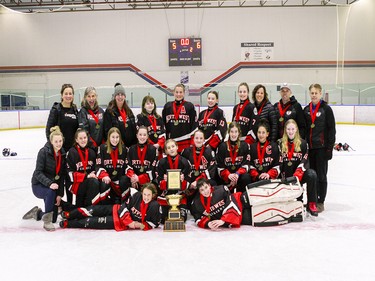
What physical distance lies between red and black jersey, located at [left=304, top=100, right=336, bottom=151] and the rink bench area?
9.38m

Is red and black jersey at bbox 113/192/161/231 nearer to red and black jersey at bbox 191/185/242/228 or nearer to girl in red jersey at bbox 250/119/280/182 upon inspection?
red and black jersey at bbox 191/185/242/228

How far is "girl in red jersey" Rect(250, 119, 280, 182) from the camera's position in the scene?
394cm

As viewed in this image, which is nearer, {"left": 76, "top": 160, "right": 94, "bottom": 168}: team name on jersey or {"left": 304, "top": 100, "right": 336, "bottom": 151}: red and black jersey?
{"left": 76, "top": 160, "right": 94, "bottom": 168}: team name on jersey

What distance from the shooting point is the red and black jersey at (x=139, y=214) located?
3491 millimetres

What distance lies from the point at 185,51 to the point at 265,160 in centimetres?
1505

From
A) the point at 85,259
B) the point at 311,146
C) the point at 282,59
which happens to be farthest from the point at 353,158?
the point at 282,59

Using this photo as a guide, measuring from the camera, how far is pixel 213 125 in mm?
4418

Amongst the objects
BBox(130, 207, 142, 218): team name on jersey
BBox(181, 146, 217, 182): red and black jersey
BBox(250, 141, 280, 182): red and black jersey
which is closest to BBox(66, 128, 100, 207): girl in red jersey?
BBox(130, 207, 142, 218): team name on jersey

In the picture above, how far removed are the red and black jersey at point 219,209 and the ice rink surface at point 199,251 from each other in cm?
9

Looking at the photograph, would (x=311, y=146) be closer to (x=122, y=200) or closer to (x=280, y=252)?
(x=280, y=252)

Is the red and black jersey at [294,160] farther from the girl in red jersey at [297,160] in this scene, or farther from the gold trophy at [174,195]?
the gold trophy at [174,195]

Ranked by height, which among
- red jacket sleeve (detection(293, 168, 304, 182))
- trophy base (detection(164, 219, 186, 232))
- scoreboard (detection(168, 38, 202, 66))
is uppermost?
scoreboard (detection(168, 38, 202, 66))

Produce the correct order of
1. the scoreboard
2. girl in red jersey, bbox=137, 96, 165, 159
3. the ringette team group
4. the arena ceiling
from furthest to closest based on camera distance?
the scoreboard
the arena ceiling
girl in red jersey, bbox=137, 96, 165, 159
the ringette team group

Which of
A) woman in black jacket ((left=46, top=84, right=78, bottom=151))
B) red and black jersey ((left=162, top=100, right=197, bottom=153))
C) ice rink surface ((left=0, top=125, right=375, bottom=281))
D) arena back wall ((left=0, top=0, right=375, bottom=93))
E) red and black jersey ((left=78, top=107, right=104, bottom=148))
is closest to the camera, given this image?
ice rink surface ((left=0, top=125, right=375, bottom=281))
